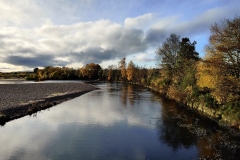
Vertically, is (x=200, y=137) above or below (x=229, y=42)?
below

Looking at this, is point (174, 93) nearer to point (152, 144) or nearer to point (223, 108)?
point (223, 108)

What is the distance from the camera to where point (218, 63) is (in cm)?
2162

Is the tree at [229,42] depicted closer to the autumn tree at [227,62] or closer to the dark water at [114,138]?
the autumn tree at [227,62]

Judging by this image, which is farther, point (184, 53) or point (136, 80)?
point (136, 80)

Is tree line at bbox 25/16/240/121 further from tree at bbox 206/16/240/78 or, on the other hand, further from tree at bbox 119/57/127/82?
tree at bbox 119/57/127/82

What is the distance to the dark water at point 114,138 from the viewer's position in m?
14.0

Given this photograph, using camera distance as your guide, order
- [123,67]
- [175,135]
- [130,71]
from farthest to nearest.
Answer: [123,67] → [130,71] → [175,135]

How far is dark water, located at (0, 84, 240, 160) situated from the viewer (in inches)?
551

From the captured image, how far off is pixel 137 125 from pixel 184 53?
3264cm

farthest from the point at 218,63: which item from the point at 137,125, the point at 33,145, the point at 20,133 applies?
the point at 20,133

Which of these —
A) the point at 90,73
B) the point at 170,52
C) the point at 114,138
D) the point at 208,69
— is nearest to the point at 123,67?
the point at 90,73

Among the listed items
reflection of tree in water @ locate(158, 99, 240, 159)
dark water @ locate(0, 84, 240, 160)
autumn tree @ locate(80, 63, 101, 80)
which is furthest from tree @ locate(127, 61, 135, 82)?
reflection of tree in water @ locate(158, 99, 240, 159)

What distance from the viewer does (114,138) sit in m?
17.2

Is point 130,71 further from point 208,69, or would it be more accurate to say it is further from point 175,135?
point 175,135
